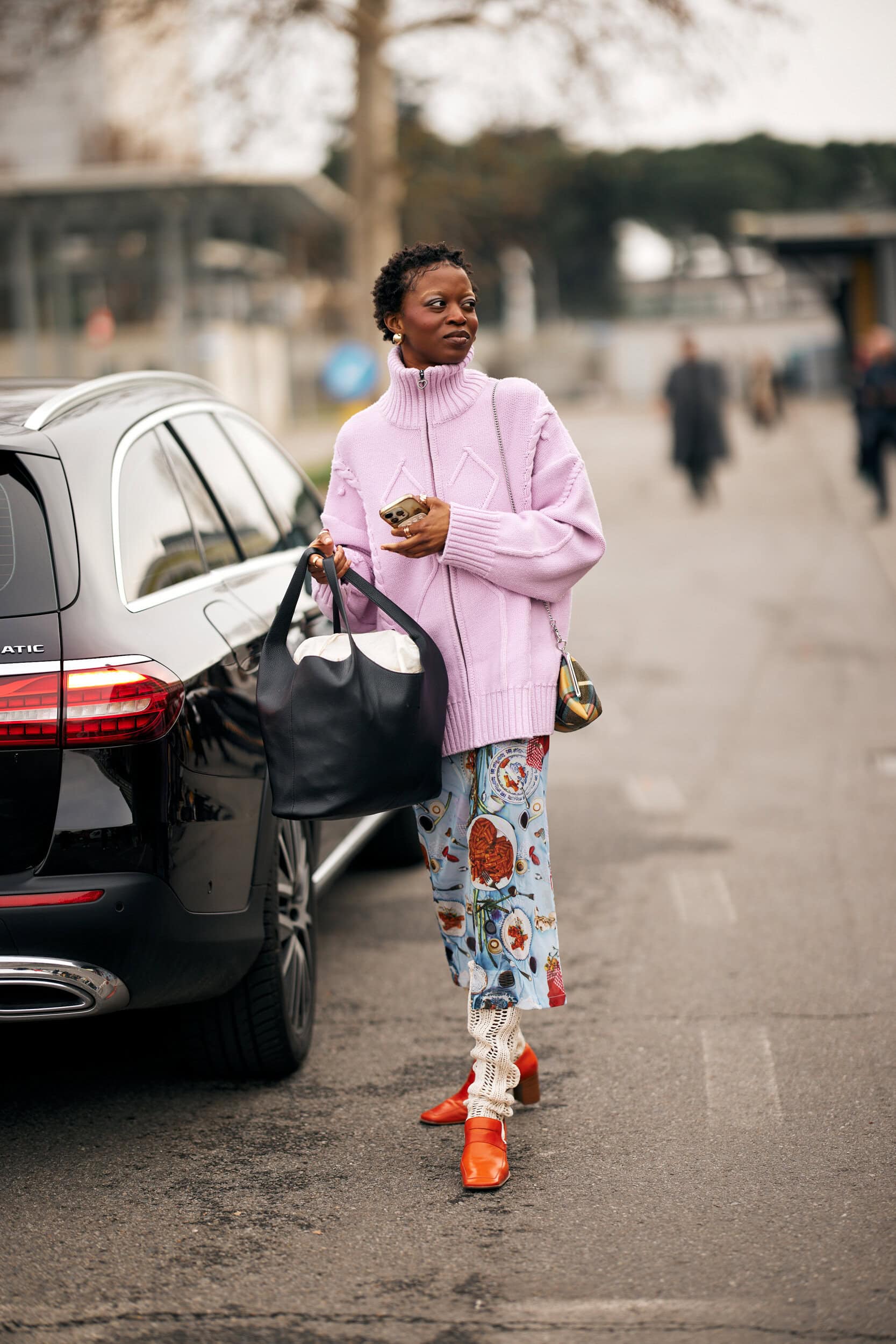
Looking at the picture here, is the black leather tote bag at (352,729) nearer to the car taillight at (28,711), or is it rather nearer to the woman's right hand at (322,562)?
the woman's right hand at (322,562)

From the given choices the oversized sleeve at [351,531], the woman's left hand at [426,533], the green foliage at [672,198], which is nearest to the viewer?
the woman's left hand at [426,533]

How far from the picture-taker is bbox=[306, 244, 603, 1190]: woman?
11.0 feet

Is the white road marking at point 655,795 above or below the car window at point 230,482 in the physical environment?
below

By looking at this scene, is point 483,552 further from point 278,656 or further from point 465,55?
point 465,55

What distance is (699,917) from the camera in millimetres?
5352

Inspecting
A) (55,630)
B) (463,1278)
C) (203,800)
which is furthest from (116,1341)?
(55,630)

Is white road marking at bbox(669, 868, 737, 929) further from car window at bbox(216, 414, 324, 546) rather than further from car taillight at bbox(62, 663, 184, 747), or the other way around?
car taillight at bbox(62, 663, 184, 747)

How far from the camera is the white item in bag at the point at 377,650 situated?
128 inches

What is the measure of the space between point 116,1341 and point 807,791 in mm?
4855

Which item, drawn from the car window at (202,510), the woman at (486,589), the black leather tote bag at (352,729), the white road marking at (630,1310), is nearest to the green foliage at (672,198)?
the car window at (202,510)

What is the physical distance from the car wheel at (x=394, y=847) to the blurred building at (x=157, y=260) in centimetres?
1630

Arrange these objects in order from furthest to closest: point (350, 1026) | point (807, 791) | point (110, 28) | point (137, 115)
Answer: point (137, 115) < point (110, 28) < point (807, 791) < point (350, 1026)

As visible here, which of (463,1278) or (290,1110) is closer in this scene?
(463,1278)

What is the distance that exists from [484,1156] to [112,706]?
121cm
